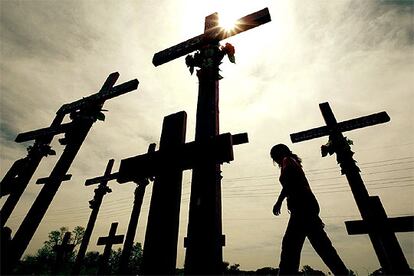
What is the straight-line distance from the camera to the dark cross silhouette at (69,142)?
15.7 feet

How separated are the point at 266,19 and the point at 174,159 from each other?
264 centimetres

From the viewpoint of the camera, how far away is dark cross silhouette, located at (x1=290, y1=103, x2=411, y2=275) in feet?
15.7

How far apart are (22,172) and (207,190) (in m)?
6.64

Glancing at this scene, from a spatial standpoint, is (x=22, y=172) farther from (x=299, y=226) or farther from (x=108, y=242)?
(x=299, y=226)

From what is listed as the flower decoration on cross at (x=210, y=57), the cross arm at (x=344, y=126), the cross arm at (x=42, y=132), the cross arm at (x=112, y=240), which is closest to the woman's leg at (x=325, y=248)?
the flower decoration on cross at (x=210, y=57)

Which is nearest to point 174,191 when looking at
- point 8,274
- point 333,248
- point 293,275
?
point 293,275

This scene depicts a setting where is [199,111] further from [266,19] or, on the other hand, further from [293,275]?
[293,275]

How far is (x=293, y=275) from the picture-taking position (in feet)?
9.71

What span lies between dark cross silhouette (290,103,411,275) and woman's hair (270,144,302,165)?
107 inches

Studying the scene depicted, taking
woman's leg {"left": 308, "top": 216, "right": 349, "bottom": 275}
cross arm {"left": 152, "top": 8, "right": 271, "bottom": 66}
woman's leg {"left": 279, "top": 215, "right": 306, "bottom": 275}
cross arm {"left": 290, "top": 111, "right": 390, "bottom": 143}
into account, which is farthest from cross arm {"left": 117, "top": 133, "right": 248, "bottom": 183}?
cross arm {"left": 290, "top": 111, "right": 390, "bottom": 143}

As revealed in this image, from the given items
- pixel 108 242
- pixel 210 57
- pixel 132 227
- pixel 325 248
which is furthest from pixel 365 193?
pixel 108 242

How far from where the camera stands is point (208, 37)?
380 cm

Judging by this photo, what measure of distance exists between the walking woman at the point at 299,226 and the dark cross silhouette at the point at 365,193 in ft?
8.44

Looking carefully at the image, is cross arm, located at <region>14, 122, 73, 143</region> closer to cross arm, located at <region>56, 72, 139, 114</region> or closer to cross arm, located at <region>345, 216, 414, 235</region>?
cross arm, located at <region>56, 72, 139, 114</region>
